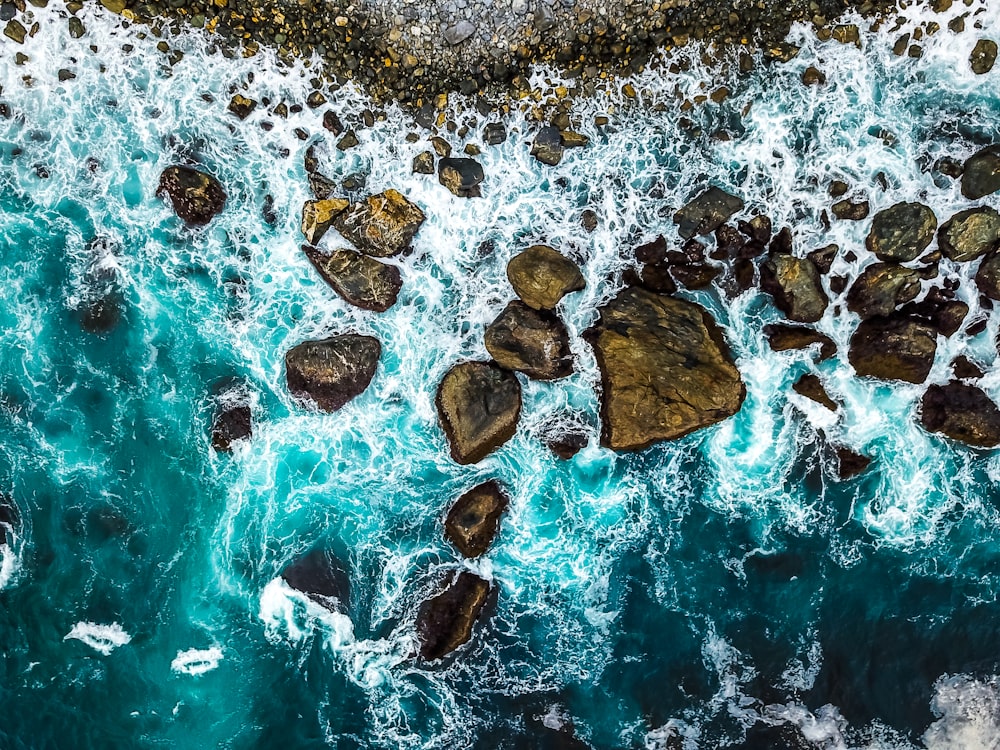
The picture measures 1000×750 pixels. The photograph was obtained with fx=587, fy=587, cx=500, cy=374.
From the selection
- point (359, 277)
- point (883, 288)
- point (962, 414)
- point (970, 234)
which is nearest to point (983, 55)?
point (970, 234)

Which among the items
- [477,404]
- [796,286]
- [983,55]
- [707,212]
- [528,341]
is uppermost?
[983,55]

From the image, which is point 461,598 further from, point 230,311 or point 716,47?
point 716,47

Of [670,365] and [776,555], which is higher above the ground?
[670,365]

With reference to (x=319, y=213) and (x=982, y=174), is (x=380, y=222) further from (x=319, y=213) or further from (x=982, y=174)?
(x=982, y=174)

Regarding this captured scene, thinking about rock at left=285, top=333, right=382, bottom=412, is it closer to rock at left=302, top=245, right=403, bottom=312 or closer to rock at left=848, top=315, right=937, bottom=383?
rock at left=302, top=245, right=403, bottom=312

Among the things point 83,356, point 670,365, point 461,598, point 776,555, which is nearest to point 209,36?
point 83,356

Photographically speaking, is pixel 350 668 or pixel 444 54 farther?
pixel 350 668
